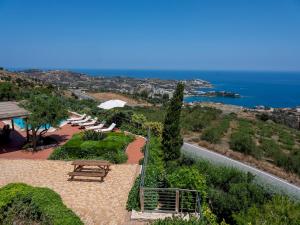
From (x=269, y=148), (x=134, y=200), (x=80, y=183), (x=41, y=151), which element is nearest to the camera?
(x=134, y=200)

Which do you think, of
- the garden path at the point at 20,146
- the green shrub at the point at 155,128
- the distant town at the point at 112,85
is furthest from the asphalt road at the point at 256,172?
the distant town at the point at 112,85

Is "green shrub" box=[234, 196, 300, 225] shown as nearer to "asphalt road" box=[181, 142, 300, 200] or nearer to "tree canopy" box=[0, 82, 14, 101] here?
"asphalt road" box=[181, 142, 300, 200]

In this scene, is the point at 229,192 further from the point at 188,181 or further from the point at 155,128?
the point at 155,128

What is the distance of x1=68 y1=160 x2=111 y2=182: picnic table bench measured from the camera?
1274 cm

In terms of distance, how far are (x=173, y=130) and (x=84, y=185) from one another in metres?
5.44

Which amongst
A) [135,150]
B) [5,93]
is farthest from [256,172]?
[5,93]

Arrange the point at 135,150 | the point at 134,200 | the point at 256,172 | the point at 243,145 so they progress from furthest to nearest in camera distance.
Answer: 1. the point at 243,145
2. the point at 135,150
3. the point at 256,172
4. the point at 134,200

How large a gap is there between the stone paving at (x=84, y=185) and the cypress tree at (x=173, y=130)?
197cm

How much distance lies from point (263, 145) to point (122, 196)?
14351 mm

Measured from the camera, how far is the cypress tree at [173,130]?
1555cm

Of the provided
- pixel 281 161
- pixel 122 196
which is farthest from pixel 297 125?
pixel 122 196

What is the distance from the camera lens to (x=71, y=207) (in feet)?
34.1

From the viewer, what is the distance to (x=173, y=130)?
51.4 feet

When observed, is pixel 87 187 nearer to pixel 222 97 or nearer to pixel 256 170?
pixel 256 170
